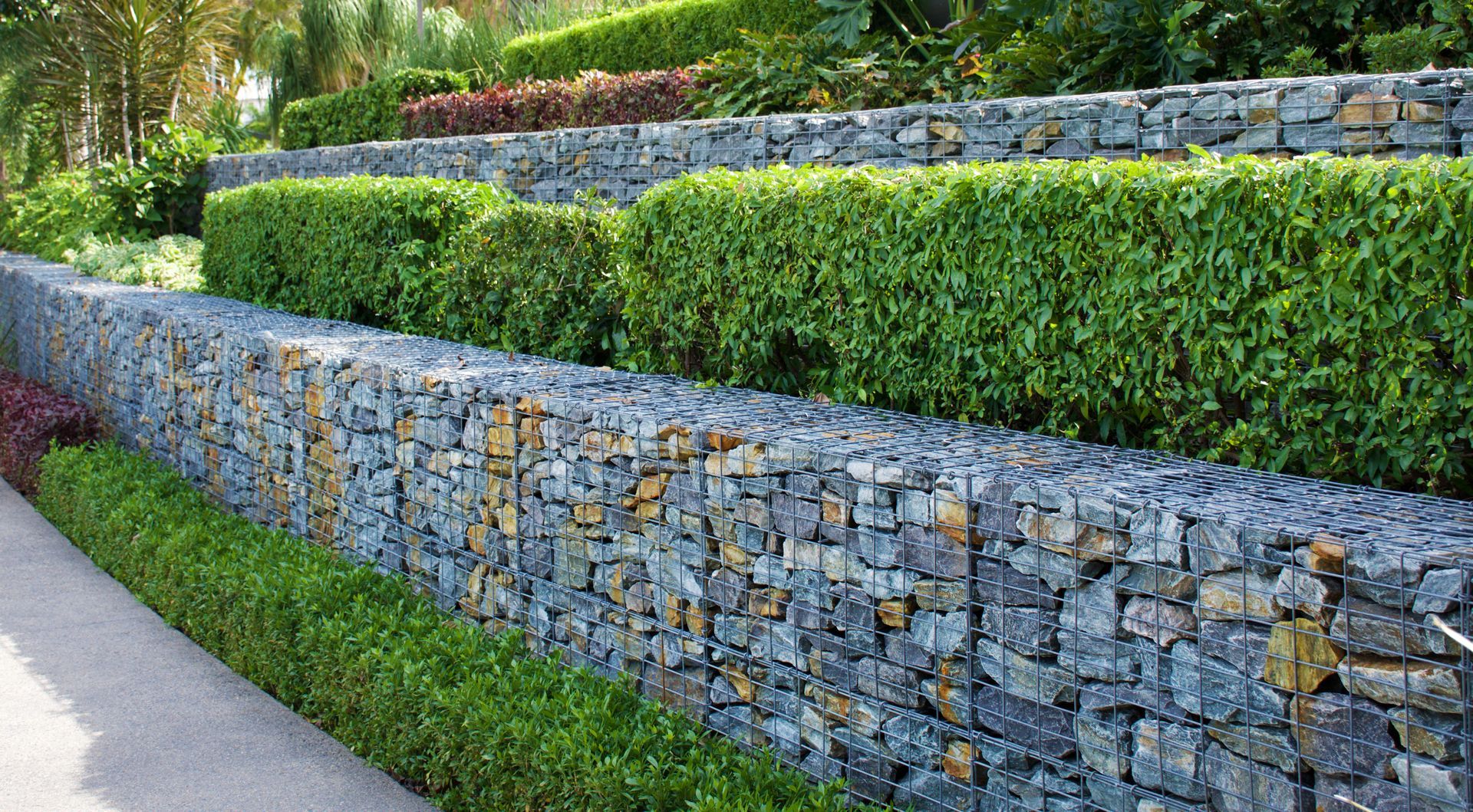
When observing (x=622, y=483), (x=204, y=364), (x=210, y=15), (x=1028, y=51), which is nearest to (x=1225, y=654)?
(x=622, y=483)

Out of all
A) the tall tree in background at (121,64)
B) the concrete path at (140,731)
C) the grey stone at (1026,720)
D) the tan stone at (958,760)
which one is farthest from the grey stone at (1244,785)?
the tall tree in background at (121,64)

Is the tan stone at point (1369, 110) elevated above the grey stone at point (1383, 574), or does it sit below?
above

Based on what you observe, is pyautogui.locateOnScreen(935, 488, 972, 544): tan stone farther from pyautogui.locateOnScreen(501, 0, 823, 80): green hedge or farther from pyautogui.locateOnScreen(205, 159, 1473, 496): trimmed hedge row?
pyautogui.locateOnScreen(501, 0, 823, 80): green hedge

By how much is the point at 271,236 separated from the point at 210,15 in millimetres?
9896

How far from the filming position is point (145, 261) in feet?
40.5

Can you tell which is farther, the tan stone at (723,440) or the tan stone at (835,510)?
the tan stone at (723,440)

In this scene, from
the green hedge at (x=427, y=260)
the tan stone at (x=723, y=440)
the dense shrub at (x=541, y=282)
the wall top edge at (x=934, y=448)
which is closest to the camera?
the wall top edge at (x=934, y=448)

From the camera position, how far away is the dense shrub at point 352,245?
7.58 metres

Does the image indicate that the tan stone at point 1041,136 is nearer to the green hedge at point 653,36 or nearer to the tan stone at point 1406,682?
the tan stone at point 1406,682

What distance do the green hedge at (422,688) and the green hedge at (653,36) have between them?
6.32 m

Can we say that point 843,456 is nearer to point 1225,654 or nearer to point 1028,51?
point 1225,654

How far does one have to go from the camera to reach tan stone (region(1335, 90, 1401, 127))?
15.6ft

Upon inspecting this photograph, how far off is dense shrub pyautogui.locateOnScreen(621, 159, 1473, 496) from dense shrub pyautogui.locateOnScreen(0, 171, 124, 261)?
12756 mm

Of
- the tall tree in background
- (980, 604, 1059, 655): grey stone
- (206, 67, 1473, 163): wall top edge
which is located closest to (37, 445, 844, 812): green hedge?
(980, 604, 1059, 655): grey stone
